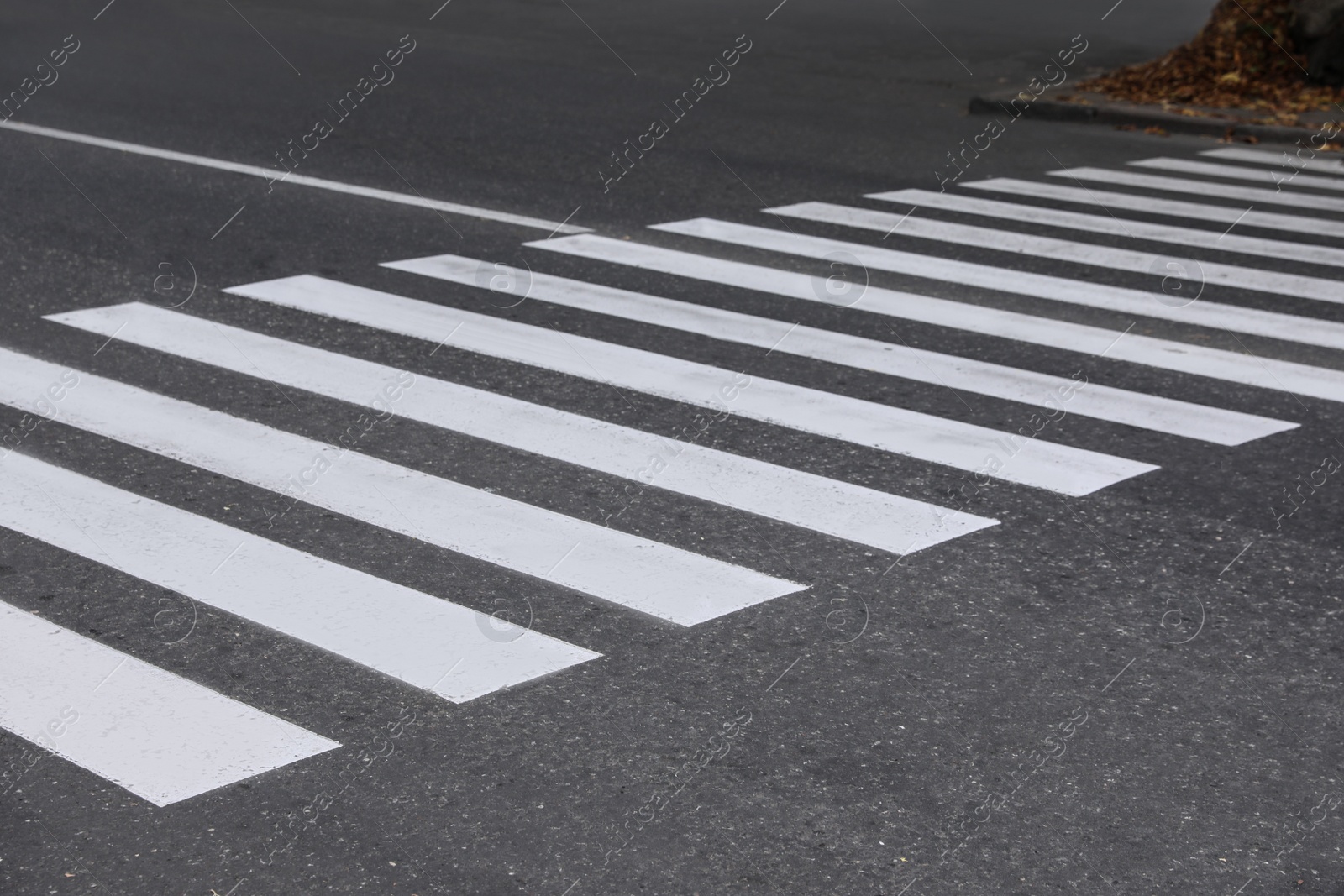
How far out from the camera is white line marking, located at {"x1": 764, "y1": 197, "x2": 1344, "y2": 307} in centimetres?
784

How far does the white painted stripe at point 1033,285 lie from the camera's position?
711cm

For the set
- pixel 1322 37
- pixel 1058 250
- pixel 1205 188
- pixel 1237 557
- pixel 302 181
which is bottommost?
pixel 1322 37

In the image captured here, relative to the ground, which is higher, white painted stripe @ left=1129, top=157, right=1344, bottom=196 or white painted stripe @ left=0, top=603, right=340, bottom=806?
white painted stripe @ left=0, top=603, right=340, bottom=806

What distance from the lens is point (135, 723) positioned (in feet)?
11.6

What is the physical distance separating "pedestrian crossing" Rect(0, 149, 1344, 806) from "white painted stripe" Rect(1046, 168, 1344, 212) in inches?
35.2

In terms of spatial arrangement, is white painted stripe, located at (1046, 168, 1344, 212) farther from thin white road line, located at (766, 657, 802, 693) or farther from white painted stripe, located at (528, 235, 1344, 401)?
thin white road line, located at (766, 657, 802, 693)

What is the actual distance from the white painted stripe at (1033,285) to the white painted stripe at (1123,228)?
69 cm

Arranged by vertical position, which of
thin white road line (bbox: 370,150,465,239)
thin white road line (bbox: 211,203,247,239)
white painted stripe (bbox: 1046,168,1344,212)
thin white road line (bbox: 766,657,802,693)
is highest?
thin white road line (bbox: 211,203,247,239)

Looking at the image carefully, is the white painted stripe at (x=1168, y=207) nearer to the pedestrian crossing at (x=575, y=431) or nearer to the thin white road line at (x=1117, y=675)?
the pedestrian crossing at (x=575, y=431)

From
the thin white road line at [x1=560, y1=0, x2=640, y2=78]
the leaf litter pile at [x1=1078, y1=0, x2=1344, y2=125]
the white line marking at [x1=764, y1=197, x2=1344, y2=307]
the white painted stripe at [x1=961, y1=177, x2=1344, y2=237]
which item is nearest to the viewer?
the white line marking at [x1=764, y1=197, x2=1344, y2=307]

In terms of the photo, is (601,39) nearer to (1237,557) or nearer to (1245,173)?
(1245,173)

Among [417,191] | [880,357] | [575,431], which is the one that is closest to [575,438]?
[575,431]

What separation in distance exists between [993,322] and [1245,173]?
4800mm

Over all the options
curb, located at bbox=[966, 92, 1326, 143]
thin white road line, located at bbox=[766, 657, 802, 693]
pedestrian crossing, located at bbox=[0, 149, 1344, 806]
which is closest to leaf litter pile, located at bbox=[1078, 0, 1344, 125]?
curb, located at bbox=[966, 92, 1326, 143]
